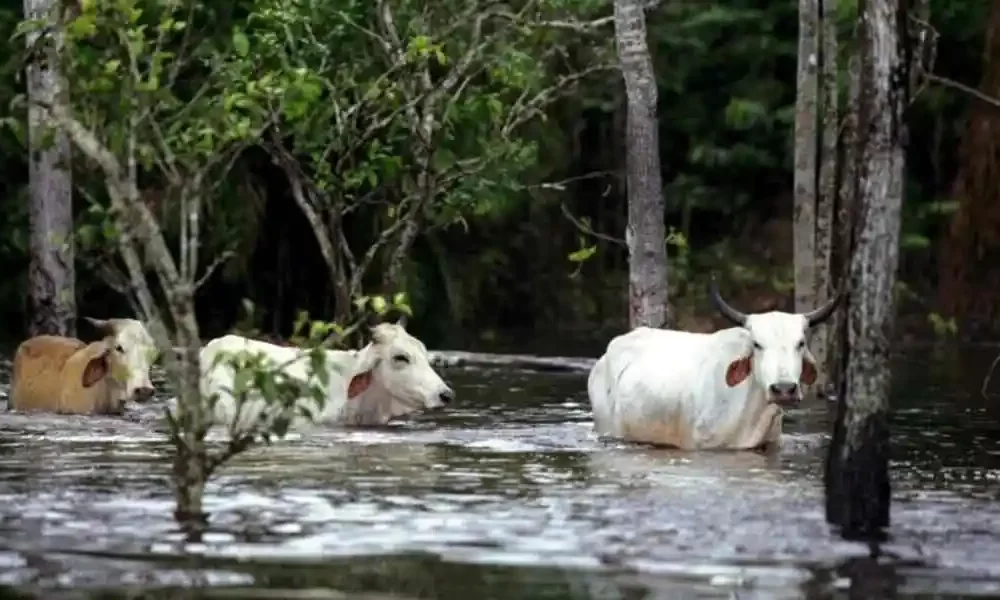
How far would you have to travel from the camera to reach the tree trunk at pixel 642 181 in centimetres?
2098

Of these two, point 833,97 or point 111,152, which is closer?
point 111,152

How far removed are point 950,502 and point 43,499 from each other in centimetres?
510

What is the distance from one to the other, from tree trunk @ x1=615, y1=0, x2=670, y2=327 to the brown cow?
185 inches

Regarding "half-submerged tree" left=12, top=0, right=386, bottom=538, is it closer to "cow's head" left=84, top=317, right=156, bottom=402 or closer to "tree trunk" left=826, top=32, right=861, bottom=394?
"cow's head" left=84, top=317, right=156, bottom=402

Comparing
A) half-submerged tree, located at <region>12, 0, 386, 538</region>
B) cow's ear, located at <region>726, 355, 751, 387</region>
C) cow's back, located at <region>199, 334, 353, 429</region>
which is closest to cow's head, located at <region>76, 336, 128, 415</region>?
cow's back, located at <region>199, 334, 353, 429</region>

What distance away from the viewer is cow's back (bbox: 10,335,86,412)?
19547 mm

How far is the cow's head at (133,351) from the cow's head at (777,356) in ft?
16.2

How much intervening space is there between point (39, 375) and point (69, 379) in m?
0.36

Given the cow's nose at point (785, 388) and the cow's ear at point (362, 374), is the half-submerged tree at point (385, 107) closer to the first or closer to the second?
the cow's ear at point (362, 374)

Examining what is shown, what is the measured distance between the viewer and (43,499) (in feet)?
43.1

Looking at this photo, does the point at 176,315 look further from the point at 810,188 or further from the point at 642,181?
the point at 810,188

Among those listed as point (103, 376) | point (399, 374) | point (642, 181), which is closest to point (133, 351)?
point (103, 376)

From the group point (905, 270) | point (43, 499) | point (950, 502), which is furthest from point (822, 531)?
point (905, 270)

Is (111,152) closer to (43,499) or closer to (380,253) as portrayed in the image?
(43,499)
